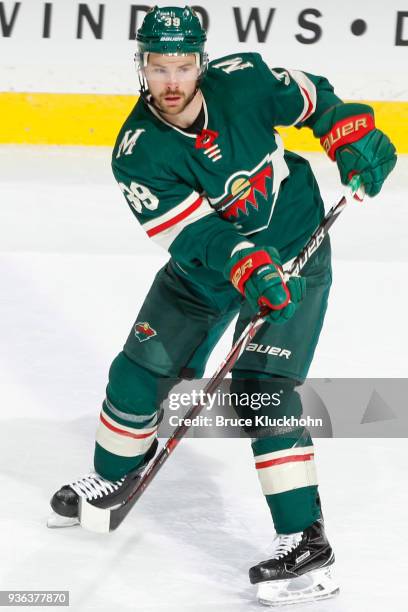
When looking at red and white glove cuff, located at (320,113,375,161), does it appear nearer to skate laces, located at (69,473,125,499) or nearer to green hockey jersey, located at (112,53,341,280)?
green hockey jersey, located at (112,53,341,280)

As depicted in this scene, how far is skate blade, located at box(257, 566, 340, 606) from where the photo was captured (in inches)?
96.1

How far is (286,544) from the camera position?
8.27 ft

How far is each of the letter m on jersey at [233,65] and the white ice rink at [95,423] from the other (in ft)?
3.33

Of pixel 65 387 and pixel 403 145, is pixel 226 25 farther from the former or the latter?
pixel 65 387

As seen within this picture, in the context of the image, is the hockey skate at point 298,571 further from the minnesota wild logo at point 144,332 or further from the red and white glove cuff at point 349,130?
the red and white glove cuff at point 349,130

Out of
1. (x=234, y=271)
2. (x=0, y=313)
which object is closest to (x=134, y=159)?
(x=234, y=271)

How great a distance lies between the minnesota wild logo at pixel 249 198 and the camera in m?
2.49

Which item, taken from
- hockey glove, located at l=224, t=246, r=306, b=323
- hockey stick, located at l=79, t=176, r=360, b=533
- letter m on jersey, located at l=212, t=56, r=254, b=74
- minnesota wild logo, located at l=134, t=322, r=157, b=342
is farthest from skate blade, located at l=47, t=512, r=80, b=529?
letter m on jersey, located at l=212, t=56, r=254, b=74

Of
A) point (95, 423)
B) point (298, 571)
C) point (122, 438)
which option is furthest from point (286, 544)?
point (95, 423)

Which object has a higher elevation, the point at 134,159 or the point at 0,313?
the point at 134,159

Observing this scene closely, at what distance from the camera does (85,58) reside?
195 inches

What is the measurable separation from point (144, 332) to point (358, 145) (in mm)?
622

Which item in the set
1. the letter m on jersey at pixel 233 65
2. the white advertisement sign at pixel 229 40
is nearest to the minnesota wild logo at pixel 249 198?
the letter m on jersey at pixel 233 65

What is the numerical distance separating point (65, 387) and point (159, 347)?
81cm
